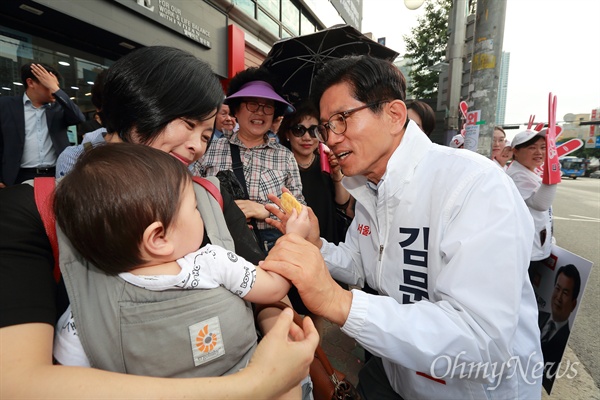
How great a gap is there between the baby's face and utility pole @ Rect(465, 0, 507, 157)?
414 centimetres

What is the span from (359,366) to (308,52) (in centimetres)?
341

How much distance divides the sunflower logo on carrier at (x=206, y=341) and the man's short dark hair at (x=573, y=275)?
9.01 ft

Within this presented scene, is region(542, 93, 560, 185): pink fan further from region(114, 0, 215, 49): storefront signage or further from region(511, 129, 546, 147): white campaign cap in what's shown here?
region(114, 0, 215, 49): storefront signage

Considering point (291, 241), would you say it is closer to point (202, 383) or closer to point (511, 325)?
point (202, 383)

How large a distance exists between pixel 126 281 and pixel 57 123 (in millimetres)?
4441

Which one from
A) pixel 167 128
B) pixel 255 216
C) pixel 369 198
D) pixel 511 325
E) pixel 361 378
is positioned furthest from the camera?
pixel 255 216

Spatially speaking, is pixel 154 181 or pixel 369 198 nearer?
pixel 154 181

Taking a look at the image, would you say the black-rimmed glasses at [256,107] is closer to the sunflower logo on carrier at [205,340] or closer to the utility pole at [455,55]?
the sunflower logo on carrier at [205,340]

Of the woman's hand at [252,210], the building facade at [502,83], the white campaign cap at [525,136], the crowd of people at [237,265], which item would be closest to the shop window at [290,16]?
the building facade at [502,83]

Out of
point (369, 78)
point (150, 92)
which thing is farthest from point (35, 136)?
point (369, 78)

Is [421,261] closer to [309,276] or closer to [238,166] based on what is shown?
[309,276]

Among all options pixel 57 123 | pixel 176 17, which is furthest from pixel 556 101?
pixel 176 17

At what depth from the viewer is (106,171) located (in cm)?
95

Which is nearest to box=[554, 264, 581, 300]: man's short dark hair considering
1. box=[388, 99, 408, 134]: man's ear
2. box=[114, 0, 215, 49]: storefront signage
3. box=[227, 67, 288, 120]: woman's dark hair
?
box=[388, 99, 408, 134]: man's ear
